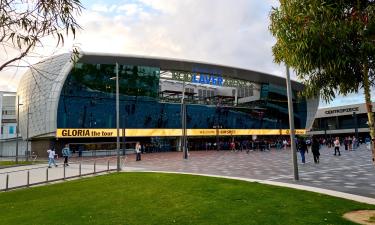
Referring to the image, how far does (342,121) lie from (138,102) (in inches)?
2661

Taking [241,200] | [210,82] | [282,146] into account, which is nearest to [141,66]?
[210,82]

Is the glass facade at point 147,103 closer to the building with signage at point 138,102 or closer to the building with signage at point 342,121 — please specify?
the building with signage at point 138,102

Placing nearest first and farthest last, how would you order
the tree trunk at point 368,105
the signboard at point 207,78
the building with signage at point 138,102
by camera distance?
1. the tree trunk at point 368,105
2. the building with signage at point 138,102
3. the signboard at point 207,78

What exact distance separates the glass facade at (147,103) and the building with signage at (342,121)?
25369mm

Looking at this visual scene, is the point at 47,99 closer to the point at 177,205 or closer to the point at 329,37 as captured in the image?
the point at 177,205

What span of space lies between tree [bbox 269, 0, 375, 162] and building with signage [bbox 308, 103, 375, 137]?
8618 cm

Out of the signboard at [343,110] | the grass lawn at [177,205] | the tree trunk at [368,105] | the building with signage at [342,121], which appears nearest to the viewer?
the grass lawn at [177,205]

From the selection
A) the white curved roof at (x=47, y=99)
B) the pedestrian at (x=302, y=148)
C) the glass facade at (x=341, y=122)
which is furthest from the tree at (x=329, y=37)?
the glass facade at (x=341, y=122)

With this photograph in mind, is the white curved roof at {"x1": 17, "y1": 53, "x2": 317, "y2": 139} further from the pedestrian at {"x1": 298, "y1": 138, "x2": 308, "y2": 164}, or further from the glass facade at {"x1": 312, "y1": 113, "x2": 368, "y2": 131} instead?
the glass facade at {"x1": 312, "y1": 113, "x2": 368, "y2": 131}

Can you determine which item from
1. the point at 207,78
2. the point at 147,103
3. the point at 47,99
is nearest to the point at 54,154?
the point at 47,99

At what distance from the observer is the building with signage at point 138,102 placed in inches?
2072

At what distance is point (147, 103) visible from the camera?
196 feet

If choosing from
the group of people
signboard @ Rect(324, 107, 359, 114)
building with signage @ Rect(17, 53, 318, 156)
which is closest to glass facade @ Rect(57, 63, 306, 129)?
building with signage @ Rect(17, 53, 318, 156)

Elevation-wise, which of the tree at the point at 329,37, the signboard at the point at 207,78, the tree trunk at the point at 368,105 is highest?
the signboard at the point at 207,78
